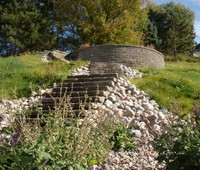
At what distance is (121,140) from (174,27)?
3330cm

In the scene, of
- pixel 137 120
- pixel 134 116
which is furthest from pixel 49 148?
pixel 134 116

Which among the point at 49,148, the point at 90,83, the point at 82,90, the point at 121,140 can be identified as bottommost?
the point at 121,140

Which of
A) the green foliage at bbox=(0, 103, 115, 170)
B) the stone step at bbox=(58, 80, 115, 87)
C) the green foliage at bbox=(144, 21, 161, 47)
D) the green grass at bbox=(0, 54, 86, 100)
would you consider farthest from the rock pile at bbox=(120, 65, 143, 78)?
the green foliage at bbox=(144, 21, 161, 47)

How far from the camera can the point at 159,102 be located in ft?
30.7

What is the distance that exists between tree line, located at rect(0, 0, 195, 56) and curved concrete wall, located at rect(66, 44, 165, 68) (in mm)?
6554

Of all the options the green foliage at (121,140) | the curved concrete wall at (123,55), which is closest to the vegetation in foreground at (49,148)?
the green foliage at (121,140)

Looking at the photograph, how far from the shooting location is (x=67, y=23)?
26203 millimetres

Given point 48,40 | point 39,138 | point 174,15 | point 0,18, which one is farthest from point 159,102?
point 174,15

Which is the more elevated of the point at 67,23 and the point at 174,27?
the point at 174,27

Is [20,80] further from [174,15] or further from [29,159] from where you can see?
[174,15]

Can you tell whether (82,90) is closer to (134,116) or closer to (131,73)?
(134,116)

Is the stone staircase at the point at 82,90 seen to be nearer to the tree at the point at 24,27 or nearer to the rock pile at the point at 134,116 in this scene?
the rock pile at the point at 134,116

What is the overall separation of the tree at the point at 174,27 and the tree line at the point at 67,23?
23.7 ft

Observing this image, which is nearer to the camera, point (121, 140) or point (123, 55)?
point (121, 140)
